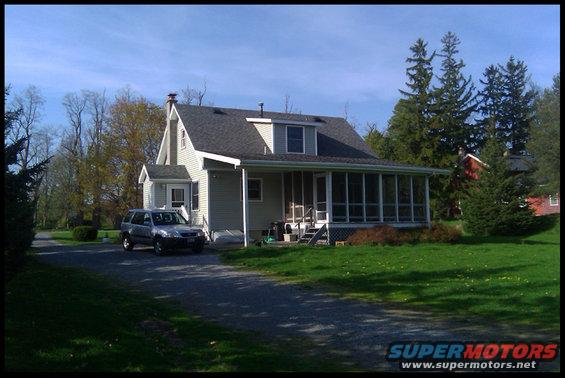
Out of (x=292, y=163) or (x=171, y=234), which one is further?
(x=292, y=163)

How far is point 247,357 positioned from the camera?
7.30 meters

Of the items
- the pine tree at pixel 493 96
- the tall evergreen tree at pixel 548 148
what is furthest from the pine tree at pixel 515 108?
the tall evergreen tree at pixel 548 148

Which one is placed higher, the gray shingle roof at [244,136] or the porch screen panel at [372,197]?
the gray shingle roof at [244,136]

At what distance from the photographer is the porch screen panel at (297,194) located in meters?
26.8

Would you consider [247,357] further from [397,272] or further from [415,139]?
[415,139]

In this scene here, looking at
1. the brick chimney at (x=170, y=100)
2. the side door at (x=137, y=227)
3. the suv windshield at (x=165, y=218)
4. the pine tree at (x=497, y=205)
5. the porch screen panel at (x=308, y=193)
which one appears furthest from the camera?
the pine tree at (x=497, y=205)

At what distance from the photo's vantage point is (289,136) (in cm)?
Answer: 2886

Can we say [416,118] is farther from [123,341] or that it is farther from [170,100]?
[123,341]

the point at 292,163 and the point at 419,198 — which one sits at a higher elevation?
the point at 292,163

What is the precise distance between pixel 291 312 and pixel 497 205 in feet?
87.7

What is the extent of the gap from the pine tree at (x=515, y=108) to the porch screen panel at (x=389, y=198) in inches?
1834

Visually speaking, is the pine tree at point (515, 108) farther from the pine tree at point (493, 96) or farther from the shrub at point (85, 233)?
the shrub at point (85, 233)

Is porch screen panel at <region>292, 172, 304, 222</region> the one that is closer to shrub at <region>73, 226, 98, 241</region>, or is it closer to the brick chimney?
the brick chimney

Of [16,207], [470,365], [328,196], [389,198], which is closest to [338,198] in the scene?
[328,196]
